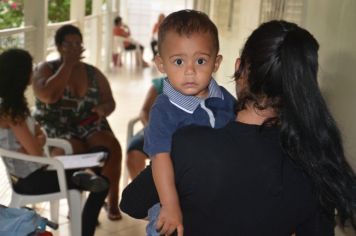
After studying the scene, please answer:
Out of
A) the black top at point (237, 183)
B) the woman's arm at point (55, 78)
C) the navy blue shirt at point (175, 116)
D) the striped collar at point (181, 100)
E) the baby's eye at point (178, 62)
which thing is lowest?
the woman's arm at point (55, 78)

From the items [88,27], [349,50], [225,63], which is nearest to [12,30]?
[225,63]

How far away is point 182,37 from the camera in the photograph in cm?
106

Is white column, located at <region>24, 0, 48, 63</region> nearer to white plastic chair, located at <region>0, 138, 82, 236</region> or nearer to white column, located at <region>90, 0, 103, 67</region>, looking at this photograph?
white plastic chair, located at <region>0, 138, 82, 236</region>

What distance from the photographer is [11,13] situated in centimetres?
412

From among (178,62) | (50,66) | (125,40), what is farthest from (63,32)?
(125,40)

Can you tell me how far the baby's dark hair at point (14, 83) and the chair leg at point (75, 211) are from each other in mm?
525

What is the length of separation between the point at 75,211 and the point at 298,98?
188cm

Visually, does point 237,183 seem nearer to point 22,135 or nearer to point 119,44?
point 22,135

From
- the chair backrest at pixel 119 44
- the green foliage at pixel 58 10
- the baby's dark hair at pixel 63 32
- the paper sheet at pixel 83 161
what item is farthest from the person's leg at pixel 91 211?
the chair backrest at pixel 119 44

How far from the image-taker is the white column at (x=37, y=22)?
387cm

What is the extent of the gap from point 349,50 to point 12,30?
255 cm

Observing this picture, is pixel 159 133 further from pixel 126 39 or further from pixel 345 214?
pixel 126 39

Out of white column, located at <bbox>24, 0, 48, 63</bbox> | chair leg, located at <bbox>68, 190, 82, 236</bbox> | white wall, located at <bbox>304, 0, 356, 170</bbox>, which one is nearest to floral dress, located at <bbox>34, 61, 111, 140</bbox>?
chair leg, located at <bbox>68, 190, 82, 236</bbox>

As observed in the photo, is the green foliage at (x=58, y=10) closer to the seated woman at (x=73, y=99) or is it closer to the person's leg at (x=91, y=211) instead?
the seated woman at (x=73, y=99)
